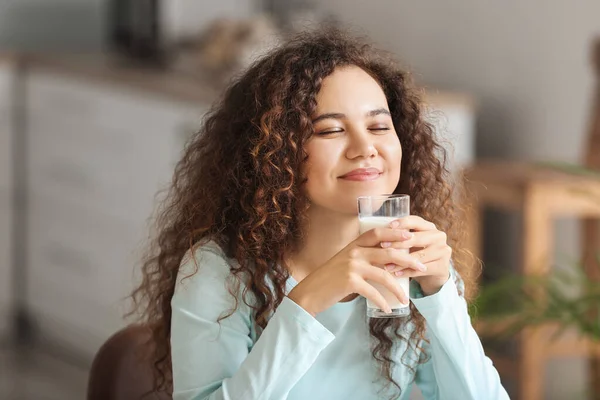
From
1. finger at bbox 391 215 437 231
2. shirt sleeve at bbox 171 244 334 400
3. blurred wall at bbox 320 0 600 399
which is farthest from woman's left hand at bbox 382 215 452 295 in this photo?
blurred wall at bbox 320 0 600 399

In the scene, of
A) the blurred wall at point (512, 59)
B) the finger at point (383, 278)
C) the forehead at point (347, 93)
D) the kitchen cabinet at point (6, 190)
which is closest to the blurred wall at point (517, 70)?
the blurred wall at point (512, 59)

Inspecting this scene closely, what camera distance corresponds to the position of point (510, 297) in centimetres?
336

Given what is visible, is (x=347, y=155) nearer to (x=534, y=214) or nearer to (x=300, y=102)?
(x=300, y=102)

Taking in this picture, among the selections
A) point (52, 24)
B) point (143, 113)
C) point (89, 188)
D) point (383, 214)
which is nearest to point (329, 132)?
point (383, 214)

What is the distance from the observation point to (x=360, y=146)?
1.25 m

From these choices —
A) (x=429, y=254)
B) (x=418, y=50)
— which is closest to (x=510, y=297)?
(x=418, y=50)

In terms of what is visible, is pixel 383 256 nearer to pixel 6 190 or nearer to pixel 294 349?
pixel 294 349

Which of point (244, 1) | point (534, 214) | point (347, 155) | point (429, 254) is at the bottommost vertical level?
point (534, 214)

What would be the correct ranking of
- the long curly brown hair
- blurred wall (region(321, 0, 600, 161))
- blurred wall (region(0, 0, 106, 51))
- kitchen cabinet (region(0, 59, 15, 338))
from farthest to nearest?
1. blurred wall (region(0, 0, 106, 51))
2. kitchen cabinet (region(0, 59, 15, 338))
3. blurred wall (region(321, 0, 600, 161))
4. the long curly brown hair

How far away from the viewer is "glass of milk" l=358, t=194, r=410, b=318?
1202 millimetres

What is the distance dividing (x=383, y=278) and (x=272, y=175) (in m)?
0.20

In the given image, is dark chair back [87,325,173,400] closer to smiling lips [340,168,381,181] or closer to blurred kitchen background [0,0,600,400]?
smiling lips [340,168,381,181]

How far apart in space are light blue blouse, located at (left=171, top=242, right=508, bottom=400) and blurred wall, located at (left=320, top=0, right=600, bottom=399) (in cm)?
196

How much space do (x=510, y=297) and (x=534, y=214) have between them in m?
0.58
